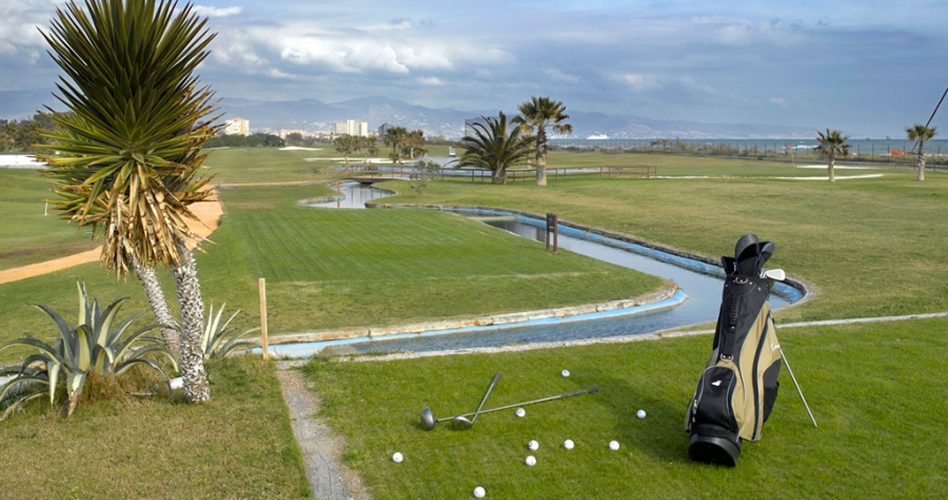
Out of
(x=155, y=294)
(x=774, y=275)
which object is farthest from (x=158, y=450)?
(x=774, y=275)

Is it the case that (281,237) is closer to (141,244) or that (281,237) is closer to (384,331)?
(384,331)

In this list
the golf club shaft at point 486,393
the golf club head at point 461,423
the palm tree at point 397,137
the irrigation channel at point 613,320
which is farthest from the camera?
the palm tree at point 397,137

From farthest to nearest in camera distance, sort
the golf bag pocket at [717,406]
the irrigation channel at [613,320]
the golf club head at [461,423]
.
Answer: the irrigation channel at [613,320]
the golf club head at [461,423]
the golf bag pocket at [717,406]

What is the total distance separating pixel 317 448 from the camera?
735 centimetres

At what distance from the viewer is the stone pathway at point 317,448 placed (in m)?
6.47

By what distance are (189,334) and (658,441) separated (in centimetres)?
486

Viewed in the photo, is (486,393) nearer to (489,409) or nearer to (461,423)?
(489,409)

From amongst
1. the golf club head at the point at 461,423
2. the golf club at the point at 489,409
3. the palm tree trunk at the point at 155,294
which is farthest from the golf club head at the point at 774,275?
the palm tree trunk at the point at 155,294

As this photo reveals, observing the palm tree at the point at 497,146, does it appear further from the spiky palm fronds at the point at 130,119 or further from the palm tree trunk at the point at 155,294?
the spiky palm fronds at the point at 130,119

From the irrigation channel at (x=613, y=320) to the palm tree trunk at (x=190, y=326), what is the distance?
296 centimetres

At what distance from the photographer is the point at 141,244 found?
7684 millimetres

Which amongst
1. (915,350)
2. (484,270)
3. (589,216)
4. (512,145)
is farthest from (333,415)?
(512,145)

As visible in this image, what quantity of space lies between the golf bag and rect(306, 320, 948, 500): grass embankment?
0.28 meters

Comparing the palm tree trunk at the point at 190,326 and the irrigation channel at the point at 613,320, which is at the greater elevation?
the palm tree trunk at the point at 190,326
